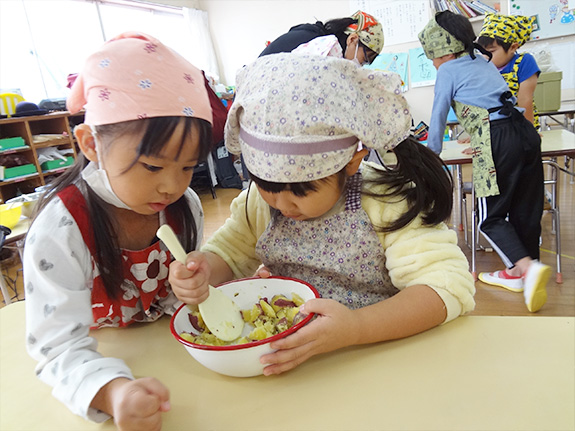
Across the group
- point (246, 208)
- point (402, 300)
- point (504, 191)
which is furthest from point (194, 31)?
point (402, 300)

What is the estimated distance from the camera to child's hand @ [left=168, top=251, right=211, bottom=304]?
612 mm

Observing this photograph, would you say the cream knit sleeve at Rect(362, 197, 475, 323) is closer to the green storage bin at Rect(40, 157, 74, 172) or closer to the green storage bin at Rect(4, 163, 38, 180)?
the green storage bin at Rect(4, 163, 38, 180)

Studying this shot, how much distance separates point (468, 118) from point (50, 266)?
2.01m

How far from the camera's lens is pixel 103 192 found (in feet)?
2.13

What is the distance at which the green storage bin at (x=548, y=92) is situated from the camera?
3.22 meters

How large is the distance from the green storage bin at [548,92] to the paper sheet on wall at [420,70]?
1374 millimetres

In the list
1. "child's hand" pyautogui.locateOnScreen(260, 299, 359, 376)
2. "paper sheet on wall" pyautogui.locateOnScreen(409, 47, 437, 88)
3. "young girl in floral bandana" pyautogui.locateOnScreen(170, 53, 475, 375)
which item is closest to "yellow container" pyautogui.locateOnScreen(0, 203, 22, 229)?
"young girl in floral bandana" pyautogui.locateOnScreen(170, 53, 475, 375)

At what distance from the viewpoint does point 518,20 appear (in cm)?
232


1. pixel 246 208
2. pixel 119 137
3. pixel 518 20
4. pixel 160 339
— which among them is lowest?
pixel 160 339

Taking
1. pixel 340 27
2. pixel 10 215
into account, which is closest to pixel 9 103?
pixel 10 215

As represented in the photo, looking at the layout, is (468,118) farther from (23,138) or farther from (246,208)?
(23,138)

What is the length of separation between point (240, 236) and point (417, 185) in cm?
38

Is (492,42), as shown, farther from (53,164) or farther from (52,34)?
(52,34)

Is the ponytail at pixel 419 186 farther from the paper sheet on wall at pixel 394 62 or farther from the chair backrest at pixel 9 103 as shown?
the paper sheet on wall at pixel 394 62
